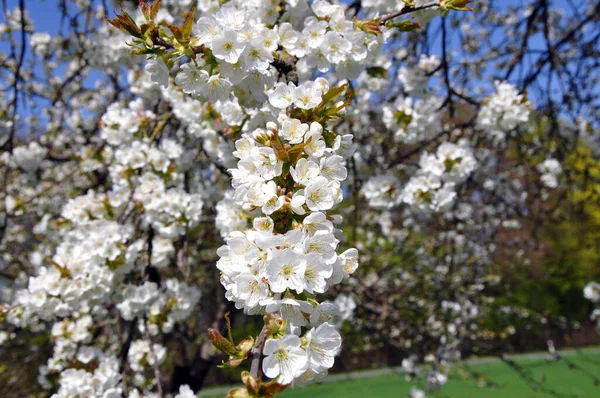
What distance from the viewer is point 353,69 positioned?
1599mm

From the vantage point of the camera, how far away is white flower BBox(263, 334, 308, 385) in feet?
2.76

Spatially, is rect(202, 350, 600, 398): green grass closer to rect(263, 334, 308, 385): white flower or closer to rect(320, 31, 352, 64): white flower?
rect(320, 31, 352, 64): white flower

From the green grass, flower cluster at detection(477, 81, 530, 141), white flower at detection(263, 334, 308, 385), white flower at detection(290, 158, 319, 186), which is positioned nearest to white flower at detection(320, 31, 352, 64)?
white flower at detection(290, 158, 319, 186)

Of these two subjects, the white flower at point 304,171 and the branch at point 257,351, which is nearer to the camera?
the branch at point 257,351

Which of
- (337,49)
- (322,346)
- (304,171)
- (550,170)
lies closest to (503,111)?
(337,49)

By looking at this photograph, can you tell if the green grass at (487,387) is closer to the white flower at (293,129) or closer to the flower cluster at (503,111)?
the flower cluster at (503,111)

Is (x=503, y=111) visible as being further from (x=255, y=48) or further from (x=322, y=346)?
(x=322, y=346)

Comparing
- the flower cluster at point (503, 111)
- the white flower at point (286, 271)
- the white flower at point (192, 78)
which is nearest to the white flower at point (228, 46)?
the white flower at point (192, 78)

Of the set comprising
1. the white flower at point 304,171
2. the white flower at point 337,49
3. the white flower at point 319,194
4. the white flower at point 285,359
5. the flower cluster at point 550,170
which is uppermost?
the white flower at point 337,49

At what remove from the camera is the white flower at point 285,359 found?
2.76 ft

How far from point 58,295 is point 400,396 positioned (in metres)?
7.10

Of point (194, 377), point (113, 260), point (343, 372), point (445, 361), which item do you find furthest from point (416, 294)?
point (343, 372)

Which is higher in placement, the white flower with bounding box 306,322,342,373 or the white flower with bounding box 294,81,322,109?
the white flower with bounding box 294,81,322,109

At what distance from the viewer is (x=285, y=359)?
86cm
